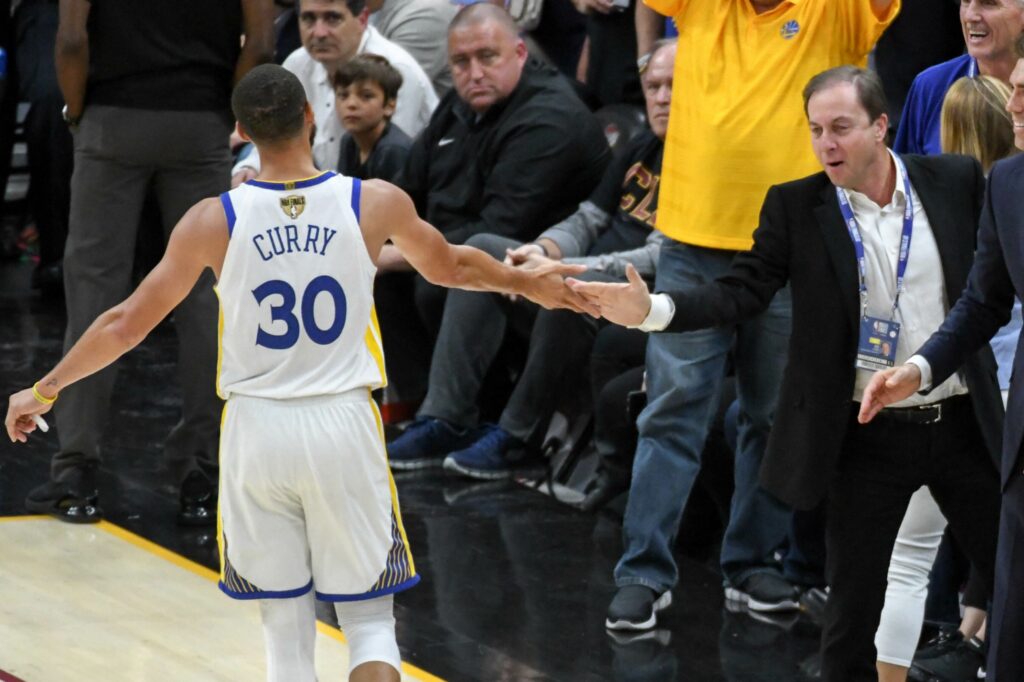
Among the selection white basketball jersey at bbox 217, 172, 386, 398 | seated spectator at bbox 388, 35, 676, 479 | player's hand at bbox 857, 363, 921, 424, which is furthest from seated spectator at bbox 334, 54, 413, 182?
player's hand at bbox 857, 363, 921, 424

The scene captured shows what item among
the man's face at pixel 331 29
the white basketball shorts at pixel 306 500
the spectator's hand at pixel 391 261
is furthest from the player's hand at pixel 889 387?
the man's face at pixel 331 29

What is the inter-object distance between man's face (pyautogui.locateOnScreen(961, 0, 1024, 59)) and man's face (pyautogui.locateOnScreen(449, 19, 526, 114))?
2.22 meters

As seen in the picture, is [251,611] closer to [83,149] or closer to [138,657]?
[138,657]

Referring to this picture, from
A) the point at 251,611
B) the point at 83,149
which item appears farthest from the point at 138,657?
the point at 83,149

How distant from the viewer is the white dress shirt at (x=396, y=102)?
7.52 m

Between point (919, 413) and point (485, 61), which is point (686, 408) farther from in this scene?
point (485, 61)

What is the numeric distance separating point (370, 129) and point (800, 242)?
344cm

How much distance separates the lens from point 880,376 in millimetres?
3602

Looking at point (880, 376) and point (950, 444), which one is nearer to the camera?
point (880, 376)

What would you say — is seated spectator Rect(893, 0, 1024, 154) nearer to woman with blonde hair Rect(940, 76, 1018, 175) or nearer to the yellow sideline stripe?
woman with blonde hair Rect(940, 76, 1018, 175)

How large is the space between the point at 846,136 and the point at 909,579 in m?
1.11

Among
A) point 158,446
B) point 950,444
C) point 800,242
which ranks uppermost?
point 800,242

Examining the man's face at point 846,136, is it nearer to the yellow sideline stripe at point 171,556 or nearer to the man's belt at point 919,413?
the man's belt at point 919,413

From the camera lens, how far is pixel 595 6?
24.0 ft
